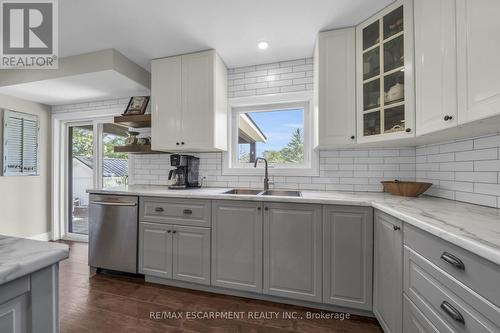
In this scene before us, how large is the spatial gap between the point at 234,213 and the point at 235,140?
1143 millimetres

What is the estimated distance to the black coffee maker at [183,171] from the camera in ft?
8.48

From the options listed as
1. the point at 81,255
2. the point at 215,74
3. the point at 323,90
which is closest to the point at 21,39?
the point at 215,74

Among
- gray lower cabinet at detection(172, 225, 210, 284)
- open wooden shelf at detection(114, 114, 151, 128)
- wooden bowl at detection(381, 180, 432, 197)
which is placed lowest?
gray lower cabinet at detection(172, 225, 210, 284)

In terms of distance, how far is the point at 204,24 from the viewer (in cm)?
205

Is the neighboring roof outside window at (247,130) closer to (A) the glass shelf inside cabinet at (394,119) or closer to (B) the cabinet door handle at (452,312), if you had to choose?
(A) the glass shelf inside cabinet at (394,119)

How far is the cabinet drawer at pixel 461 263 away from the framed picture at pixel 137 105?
9.97 ft

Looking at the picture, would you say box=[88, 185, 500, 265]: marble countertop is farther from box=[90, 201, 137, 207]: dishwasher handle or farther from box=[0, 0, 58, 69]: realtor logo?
box=[0, 0, 58, 69]: realtor logo

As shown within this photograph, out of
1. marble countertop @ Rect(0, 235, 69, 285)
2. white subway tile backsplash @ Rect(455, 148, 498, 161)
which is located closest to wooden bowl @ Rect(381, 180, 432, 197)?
white subway tile backsplash @ Rect(455, 148, 498, 161)

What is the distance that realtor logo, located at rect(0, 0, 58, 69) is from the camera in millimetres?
1866

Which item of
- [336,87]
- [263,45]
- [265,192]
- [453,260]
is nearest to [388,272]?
[453,260]

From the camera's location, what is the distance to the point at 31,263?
1.81 ft

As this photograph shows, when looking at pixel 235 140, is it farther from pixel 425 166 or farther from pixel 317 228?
pixel 425 166

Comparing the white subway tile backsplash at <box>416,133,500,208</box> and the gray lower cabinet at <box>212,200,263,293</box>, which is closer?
the white subway tile backsplash at <box>416,133,500,208</box>

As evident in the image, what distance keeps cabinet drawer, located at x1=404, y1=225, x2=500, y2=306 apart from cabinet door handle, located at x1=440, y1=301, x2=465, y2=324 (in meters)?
0.12
